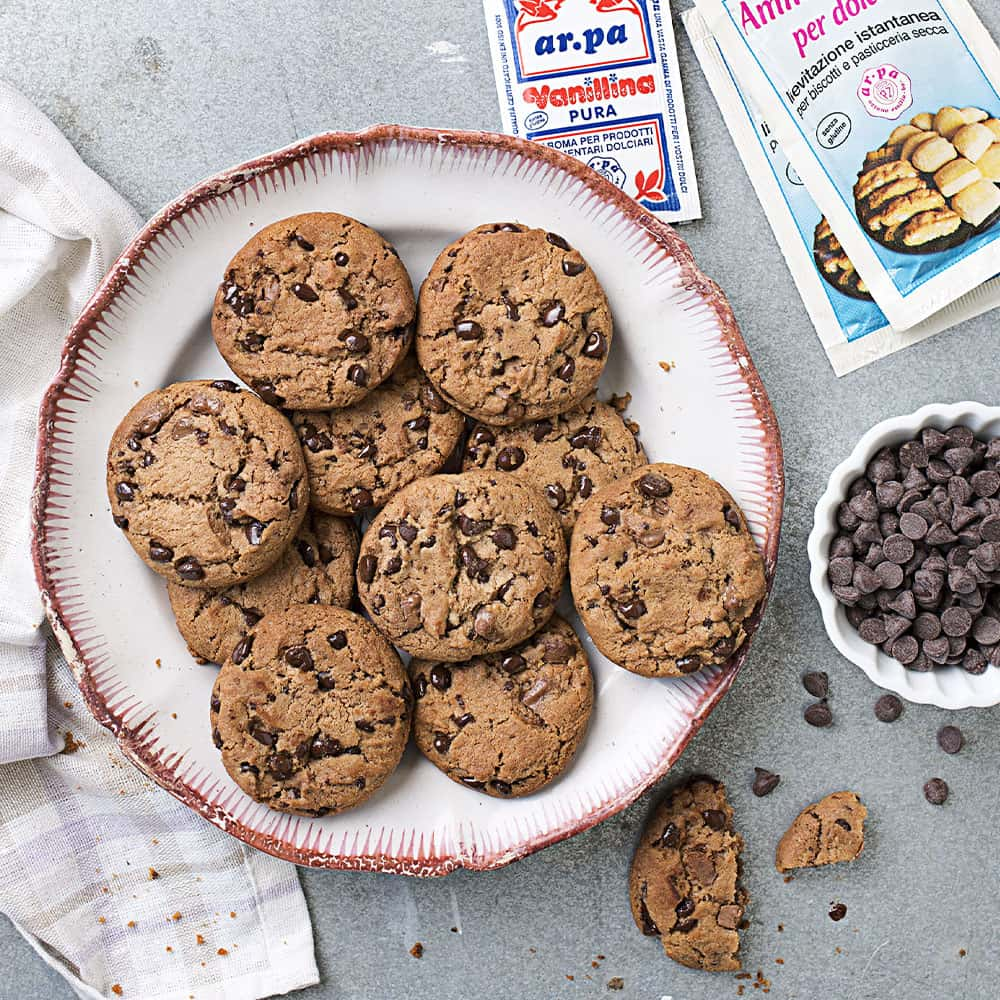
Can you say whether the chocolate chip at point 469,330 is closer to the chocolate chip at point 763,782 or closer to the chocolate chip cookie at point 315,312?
the chocolate chip cookie at point 315,312

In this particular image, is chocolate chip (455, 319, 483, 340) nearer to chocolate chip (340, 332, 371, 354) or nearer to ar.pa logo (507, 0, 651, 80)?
chocolate chip (340, 332, 371, 354)

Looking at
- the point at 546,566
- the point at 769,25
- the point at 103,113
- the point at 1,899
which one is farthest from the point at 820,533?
the point at 1,899

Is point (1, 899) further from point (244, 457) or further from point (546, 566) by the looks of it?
point (546, 566)

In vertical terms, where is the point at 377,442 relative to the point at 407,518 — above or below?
above

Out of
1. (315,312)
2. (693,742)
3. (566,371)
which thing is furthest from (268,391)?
(693,742)

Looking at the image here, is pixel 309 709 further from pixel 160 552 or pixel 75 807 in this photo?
pixel 75 807
